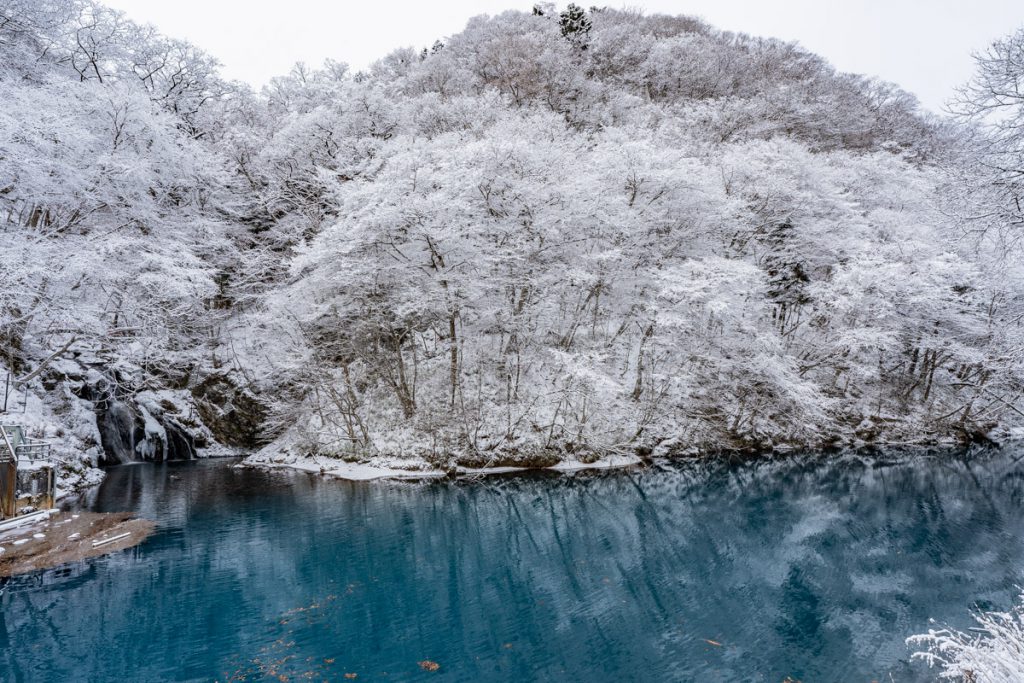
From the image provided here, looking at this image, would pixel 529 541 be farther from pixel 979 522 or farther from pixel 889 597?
pixel 979 522

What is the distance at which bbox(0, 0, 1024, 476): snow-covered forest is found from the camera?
52.7 ft

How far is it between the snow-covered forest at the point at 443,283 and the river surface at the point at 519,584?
4202 mm

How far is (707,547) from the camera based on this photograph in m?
10.8

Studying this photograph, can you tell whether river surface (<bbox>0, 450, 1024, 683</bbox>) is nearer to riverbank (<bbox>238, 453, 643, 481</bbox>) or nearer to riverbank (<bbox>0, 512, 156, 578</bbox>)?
riverbank (<bbox>0, 512, 156, 578</bbox>)

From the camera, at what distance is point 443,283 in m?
17.7

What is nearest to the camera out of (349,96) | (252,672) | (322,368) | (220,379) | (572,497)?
(252,672)

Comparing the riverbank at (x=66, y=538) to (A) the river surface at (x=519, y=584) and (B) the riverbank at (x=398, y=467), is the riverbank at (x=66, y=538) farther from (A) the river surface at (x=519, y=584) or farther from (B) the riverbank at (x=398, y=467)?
(B) the riverbank at (x=398, y=467)

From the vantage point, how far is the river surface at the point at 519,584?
6430mm

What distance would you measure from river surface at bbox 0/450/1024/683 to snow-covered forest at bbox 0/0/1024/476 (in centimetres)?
420

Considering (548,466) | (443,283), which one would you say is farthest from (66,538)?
(548,466)

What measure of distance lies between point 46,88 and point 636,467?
2129 centimetres

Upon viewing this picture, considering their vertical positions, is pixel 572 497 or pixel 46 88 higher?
pixel 46 88

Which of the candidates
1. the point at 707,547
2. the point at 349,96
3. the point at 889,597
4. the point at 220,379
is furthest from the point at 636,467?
the point at 349,96

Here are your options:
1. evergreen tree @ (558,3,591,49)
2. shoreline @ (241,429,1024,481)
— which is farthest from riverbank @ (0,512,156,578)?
evergreen tree @ (558,3,591,49)
